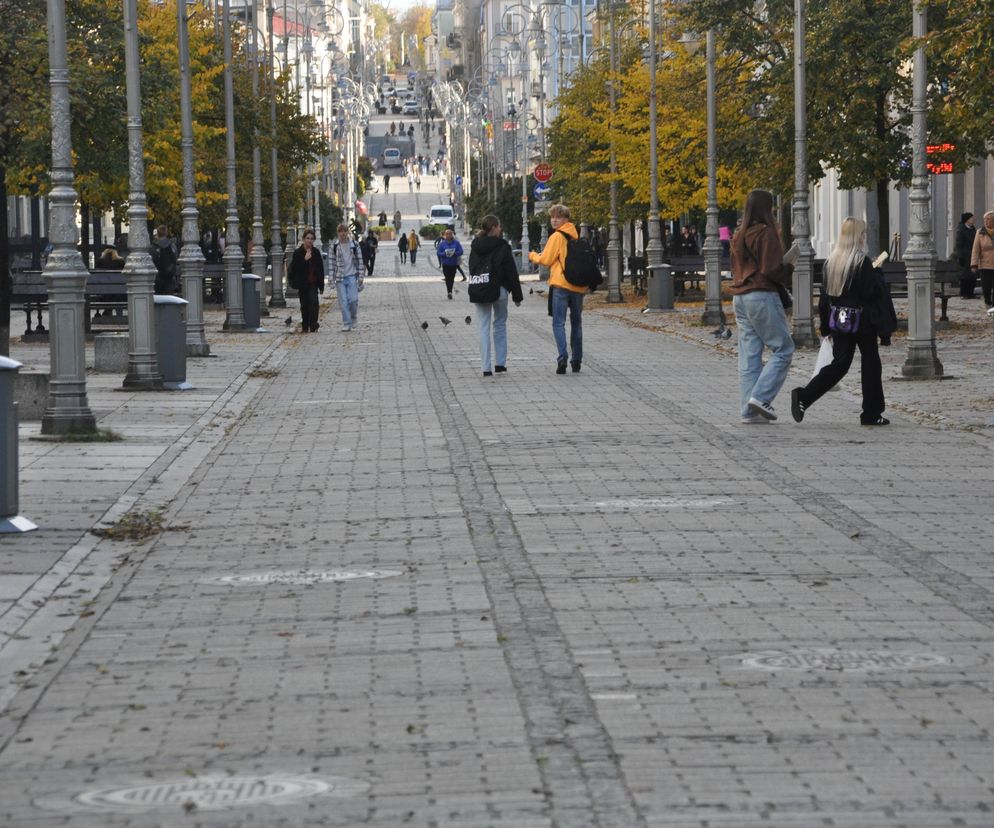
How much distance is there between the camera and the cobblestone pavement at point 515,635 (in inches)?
235

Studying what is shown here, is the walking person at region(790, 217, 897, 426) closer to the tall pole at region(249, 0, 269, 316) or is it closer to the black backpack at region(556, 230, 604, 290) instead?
the black backpack at region(556, 230, 604, 290)

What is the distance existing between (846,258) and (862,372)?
890mm

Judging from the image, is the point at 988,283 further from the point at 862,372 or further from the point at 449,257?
the point at 449,257

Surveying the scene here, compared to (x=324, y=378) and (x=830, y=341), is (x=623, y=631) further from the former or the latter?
(x=324, y=378)

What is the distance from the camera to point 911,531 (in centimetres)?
1112

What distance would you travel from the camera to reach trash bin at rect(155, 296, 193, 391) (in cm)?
2264

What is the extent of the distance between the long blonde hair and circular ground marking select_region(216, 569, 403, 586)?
321 inches

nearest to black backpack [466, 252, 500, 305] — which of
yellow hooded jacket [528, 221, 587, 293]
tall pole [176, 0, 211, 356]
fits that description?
yellow hooded jacket [528, 221, 587, 293]

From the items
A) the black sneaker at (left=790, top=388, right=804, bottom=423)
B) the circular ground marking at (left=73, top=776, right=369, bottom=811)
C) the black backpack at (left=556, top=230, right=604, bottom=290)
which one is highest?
the black backpack at (left=556, top=230, right=604, bottom=290)

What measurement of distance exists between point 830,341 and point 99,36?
61.8ft

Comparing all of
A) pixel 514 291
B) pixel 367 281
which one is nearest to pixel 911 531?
pixel 514 291

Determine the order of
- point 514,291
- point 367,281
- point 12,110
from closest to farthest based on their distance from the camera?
point 514,291, point 12,110, point 367,281

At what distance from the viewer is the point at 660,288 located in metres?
44.5

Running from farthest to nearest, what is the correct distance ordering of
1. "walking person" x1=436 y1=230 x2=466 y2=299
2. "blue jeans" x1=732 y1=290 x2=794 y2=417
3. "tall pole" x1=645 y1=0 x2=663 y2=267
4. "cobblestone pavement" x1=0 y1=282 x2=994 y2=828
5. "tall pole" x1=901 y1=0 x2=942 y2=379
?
"walking person" x1=436 y1=230 x2=466 y2=299
"tall pole" x1=645 y1=0 x2=663 y2=267
"tall pole" x1=901 y1=0 x2=942 y2=379
"blue jeans" x1=732 y1=290 x2=794 y2=417
"cobblestone pavement" x1=0 y1=282 x2=994 y2=828
